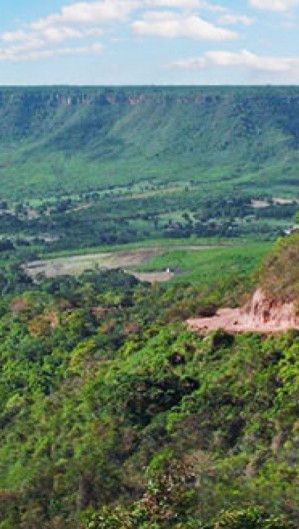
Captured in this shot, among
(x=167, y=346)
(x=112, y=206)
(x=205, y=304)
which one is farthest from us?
(x=112, y=206)

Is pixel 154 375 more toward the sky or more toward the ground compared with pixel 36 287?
more toward the sky

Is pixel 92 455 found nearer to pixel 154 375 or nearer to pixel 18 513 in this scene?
pixel 18 513

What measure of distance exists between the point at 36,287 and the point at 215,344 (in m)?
52.9

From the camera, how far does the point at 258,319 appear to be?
42.6 meters

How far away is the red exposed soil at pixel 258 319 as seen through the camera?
40966 mm

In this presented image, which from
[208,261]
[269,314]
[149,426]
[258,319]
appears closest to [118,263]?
[208,261]

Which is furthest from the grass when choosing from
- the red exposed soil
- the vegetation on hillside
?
the red exposed soil

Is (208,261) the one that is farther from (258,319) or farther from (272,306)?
(272,306)

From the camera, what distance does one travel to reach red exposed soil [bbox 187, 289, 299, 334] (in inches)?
1613

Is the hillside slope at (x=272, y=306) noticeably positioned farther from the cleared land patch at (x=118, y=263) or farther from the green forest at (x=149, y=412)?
the cleared land patch at (x=118, y=263)

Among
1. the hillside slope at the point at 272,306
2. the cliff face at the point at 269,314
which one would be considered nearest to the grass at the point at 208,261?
the hillside slope at the point at 272,306

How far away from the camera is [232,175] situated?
647 ft

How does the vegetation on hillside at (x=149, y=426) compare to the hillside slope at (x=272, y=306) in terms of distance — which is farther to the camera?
the hillside slope at (x=272, y=306)

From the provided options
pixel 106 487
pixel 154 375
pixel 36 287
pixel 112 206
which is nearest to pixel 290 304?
pixel 154 375
